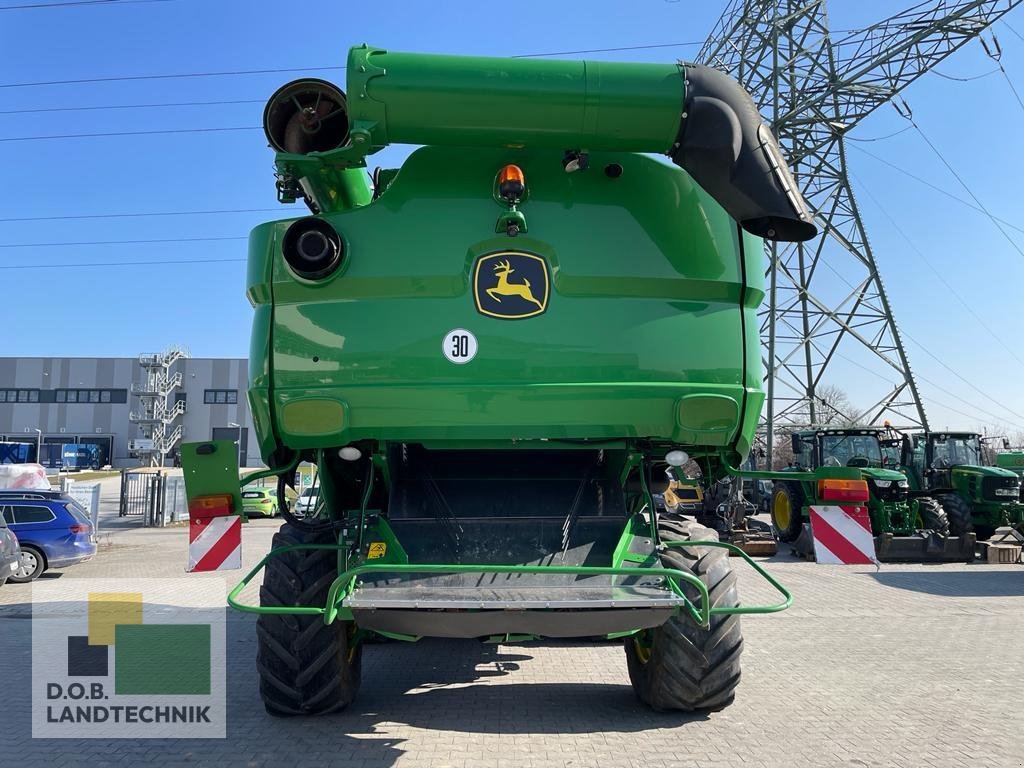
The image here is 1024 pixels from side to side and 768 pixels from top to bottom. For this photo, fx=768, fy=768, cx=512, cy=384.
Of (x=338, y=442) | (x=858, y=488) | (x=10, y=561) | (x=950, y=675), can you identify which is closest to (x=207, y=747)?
(x=338, y=442)

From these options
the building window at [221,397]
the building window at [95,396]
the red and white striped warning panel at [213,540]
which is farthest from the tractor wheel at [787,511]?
the building window at [95,396]

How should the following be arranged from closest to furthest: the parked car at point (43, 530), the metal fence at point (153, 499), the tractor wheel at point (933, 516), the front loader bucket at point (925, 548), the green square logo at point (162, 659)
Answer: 1. the green square logo at point (162, 659)
2. the parked car at point (43, 530)
3. the front loader bucket at point (925, 548)
4. the tractor wheel at point (933, 516)
5. the metal fence at point (153, 499)

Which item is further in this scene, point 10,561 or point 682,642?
point 10,561

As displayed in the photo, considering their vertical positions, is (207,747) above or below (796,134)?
below

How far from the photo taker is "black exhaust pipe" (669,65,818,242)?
170 inches

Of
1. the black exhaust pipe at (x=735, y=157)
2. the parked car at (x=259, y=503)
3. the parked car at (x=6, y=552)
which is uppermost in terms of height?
the black exhaust pipe at (x=735, y=157)

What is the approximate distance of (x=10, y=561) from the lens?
11211 millimetres

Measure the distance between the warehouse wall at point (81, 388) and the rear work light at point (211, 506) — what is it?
6707 centimetres

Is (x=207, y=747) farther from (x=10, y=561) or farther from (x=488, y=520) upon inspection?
(x=10, y=561)

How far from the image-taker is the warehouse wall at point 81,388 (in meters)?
68.7

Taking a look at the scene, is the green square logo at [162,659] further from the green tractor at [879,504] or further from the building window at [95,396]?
the building window at [95,396]

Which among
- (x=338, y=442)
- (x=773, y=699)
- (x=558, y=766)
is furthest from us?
(x=773, y=699)

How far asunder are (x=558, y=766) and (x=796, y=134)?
968 inches

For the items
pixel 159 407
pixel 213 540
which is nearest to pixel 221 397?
pixel 159 407
